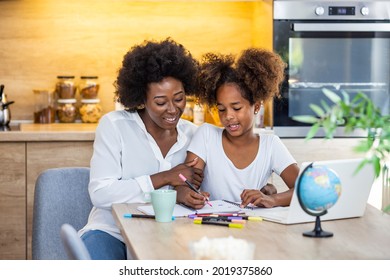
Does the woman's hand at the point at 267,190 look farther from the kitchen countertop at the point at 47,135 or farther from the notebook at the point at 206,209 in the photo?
the kitchen countertop at the point at 47,135

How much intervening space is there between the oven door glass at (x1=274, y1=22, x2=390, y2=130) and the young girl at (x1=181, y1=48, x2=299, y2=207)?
4.97 feet

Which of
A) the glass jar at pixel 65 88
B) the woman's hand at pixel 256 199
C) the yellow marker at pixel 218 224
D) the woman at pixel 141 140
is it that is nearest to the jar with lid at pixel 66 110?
the glass jar at pixel 65 88

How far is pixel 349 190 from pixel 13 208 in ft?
7.56

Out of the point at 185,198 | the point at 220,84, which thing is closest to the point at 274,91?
the point at 220,84

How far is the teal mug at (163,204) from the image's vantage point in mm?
2154

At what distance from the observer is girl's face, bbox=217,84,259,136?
2615 millimetres

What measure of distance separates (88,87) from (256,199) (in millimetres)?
2392

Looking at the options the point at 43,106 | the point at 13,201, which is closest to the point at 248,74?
the point at 13,201

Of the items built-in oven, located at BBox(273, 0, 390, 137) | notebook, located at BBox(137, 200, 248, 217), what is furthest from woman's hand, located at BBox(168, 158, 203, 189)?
built-in oven, located at BBox(273, 0, 390, 137)

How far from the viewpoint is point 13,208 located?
13.2ft

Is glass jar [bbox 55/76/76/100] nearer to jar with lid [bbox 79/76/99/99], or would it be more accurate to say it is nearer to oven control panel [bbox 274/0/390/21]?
jar with lid [bbox 79/76/99/99]

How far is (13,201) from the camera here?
403 cm

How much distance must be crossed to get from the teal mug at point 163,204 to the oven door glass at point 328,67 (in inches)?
82.6

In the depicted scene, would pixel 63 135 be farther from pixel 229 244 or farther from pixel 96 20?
pixel 229 244
